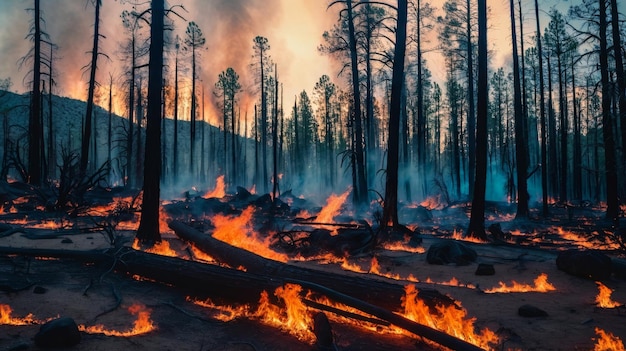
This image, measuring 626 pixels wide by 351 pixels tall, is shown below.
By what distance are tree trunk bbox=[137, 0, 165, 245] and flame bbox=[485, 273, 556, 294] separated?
7753 mm

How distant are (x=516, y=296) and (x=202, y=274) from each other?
5.23 metres

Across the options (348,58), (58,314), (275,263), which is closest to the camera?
(58,314)

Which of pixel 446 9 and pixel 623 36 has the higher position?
pixel 446 9

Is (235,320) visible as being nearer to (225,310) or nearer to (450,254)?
(225,310)

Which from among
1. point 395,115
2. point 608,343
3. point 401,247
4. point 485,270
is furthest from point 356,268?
point 395,115

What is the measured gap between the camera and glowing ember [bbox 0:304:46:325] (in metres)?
3.88

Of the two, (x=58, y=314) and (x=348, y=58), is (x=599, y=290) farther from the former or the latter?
(x=348, y=58)

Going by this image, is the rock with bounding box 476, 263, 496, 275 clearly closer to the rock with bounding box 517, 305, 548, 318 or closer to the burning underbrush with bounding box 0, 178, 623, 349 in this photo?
the burning underbrush with bounding box 0, 178, 623, 349

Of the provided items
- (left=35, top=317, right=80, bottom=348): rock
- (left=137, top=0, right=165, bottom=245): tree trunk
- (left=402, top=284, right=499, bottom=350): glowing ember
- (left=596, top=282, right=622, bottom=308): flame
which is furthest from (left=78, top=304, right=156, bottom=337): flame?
(left=596, top=282, right=622, bottom=308): flame

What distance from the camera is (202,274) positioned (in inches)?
208

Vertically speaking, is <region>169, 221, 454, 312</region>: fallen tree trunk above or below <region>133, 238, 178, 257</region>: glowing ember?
above

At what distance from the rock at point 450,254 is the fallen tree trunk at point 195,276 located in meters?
5.24

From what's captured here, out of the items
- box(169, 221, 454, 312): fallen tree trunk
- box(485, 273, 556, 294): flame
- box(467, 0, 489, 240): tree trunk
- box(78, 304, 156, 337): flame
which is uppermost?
box(467, 0, 489, 240): tree trunk

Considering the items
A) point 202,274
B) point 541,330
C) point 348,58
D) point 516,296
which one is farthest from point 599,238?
point 348,58
